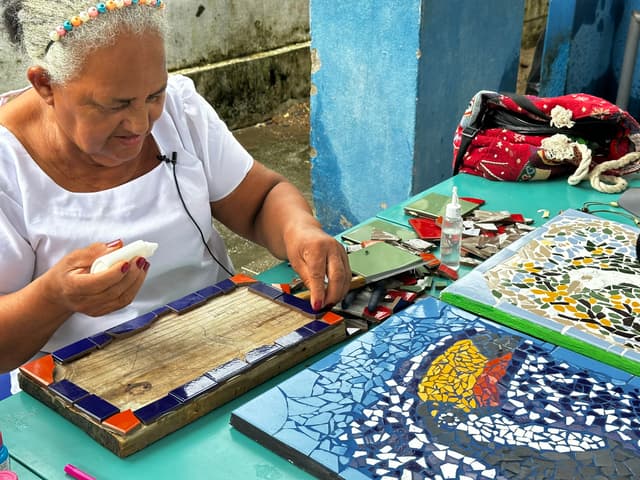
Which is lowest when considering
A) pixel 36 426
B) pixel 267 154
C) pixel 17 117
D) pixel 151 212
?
pixel 267 154

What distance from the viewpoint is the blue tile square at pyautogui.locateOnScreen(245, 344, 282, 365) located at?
1.35 m

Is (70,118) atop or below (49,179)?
atop

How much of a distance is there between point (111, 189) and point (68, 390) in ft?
1.94

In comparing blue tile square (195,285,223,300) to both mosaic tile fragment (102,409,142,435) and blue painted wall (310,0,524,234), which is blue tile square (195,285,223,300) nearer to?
mosaic tile fragment (102,409,142,435)

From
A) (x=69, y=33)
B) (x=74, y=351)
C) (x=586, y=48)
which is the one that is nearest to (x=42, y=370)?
(x=74, y=351)

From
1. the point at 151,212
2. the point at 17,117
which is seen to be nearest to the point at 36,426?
the point at 151,212

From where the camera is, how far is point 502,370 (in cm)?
132

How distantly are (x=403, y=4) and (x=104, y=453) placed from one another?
2.37 meters

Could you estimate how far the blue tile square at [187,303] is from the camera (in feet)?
5.01

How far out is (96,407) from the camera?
1.21 metres

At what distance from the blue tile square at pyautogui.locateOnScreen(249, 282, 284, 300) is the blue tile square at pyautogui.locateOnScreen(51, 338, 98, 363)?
374 millimetres

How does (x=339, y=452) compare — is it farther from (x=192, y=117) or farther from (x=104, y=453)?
(x=192, y=117)

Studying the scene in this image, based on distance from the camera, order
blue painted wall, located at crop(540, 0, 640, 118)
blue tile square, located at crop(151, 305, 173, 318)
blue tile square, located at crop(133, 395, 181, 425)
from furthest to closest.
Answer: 1. blue painted wall, located at crop(540, 0, 640, 118)
2. blue tile square, located at crop(151, 305, 173, 318)
3. blue tile square, located at crop(133, 395, 181, 425)

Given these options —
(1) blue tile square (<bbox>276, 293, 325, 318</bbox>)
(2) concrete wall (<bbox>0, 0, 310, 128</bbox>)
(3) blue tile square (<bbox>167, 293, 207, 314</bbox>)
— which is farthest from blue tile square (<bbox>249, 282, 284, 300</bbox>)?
(2) concrete wall (<bbox>0, 0, 310, 128</bbox>)
